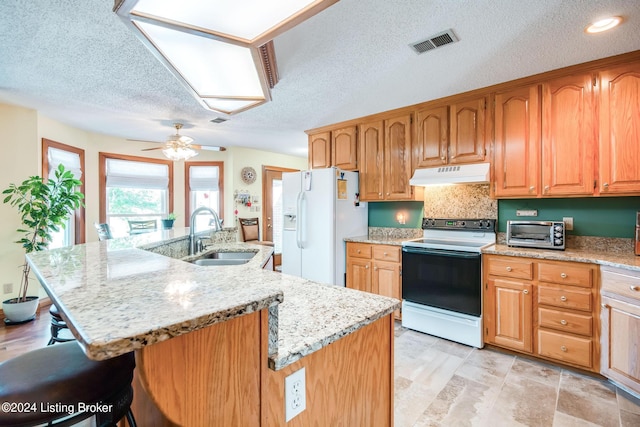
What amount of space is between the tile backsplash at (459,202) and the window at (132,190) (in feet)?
15.1

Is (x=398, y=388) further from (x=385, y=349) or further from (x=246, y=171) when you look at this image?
(x=246, y=171)

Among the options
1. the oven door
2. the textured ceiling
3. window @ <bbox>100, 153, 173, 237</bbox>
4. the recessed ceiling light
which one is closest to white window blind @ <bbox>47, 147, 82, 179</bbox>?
window @ <bbox>100, 153, 173, 237</bbox>

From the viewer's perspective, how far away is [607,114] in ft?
7.48

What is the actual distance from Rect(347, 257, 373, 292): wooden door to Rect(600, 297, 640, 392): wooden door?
6.43 ft

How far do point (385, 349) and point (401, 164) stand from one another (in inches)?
107

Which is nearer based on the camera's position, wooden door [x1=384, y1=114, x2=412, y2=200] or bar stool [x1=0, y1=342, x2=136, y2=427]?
bar stool [x1=0, y1=342, x2=136, y2=427]

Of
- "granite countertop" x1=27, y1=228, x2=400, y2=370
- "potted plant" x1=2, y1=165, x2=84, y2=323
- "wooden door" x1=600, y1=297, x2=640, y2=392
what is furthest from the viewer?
"potted plant" x1=2, y1=165, x2=84, y2=323

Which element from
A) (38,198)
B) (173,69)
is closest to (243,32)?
(173,69)

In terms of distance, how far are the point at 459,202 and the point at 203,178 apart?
4.60 metres

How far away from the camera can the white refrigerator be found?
3.50 m

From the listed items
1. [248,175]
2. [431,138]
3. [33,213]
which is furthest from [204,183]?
[431,138]

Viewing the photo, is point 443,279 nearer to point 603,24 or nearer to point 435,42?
point 435,42

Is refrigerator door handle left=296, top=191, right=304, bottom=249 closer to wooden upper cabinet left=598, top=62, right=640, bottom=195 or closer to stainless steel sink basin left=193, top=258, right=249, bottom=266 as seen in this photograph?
stainless steel sink basin left=193, top=258, right=249, bottom=266

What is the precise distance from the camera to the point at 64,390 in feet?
2.52
